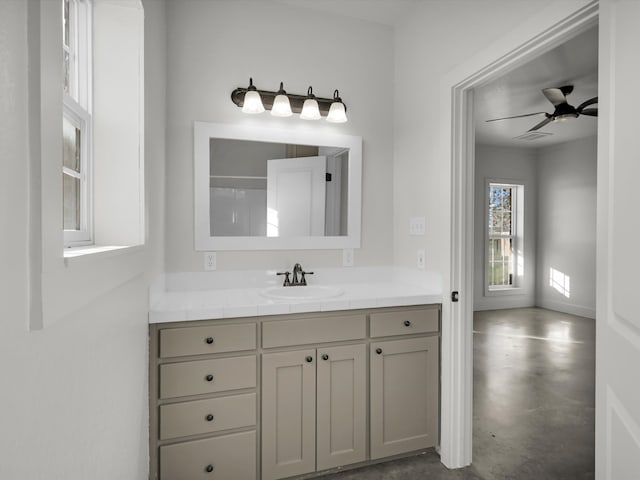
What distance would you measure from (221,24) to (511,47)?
5.37 ft

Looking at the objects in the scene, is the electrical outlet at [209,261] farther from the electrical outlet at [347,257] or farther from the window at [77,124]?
the window at [77,124]

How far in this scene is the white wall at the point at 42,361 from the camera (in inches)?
18.7

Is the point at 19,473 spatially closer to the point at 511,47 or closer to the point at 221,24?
the point at 511,47

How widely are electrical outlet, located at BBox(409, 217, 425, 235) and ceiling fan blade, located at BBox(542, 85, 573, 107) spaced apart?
6.42ft

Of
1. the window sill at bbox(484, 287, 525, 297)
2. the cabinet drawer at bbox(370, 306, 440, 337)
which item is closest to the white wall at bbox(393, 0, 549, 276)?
the cabinet drawer at bbox(370, 306, 440, 337)

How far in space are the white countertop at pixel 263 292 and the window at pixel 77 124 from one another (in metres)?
0.59

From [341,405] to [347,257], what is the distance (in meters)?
0.96

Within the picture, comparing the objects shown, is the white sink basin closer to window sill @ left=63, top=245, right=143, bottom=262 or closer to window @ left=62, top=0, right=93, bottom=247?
window sill @ left=63, top=245, right=143, bottom=262

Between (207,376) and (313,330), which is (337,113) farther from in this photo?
(207,376)

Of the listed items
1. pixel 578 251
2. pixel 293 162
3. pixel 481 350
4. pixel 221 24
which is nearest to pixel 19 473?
pixel 293 162

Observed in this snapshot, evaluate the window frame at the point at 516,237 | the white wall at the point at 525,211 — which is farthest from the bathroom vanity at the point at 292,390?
the window frame at the point at 516,237

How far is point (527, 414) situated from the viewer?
2609 mm

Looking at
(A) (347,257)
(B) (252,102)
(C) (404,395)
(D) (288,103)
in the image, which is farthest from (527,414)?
(B) (252,102)

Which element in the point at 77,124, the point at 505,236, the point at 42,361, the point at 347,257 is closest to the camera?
the point at 42,361
